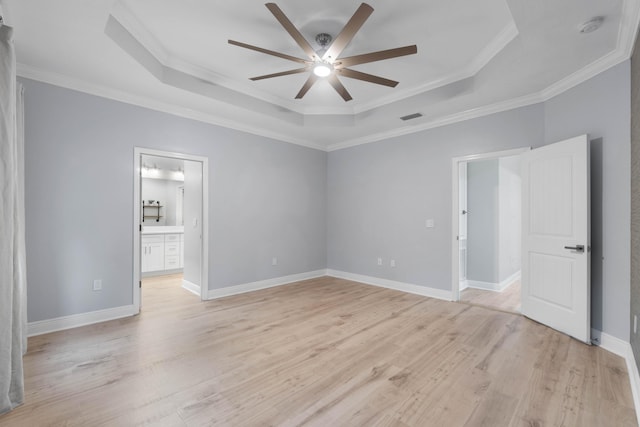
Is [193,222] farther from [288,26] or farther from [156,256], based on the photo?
[288,26]

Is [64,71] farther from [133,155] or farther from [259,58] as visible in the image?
[259,58]

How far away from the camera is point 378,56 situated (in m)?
2.46

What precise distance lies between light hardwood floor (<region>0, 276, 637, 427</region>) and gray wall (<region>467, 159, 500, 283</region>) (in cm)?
154

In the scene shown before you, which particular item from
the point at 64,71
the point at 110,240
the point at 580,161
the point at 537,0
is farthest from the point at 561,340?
the point at 64,71

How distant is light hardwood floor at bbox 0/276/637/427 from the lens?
182 cm

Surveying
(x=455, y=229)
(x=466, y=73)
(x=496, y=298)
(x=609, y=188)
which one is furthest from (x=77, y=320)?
(x=609, y=188)

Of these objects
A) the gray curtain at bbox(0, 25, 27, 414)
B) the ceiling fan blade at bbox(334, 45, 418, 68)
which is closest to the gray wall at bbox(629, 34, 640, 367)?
the ceiling fan blade at bbox(334, 45, 418, 68)

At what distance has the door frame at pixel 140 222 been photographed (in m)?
3.66

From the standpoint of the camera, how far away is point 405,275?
4.87 meters

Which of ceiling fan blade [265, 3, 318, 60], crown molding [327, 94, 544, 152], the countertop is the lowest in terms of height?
the countertop

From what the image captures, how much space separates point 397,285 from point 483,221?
6.32 feet

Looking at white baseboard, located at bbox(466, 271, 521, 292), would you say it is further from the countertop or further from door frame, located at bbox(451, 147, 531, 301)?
the countertop

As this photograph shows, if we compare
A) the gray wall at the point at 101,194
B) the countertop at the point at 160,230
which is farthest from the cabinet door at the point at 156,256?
the gray wall at the point at 101,194

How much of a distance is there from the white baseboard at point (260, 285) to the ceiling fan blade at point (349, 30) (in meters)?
3.60
